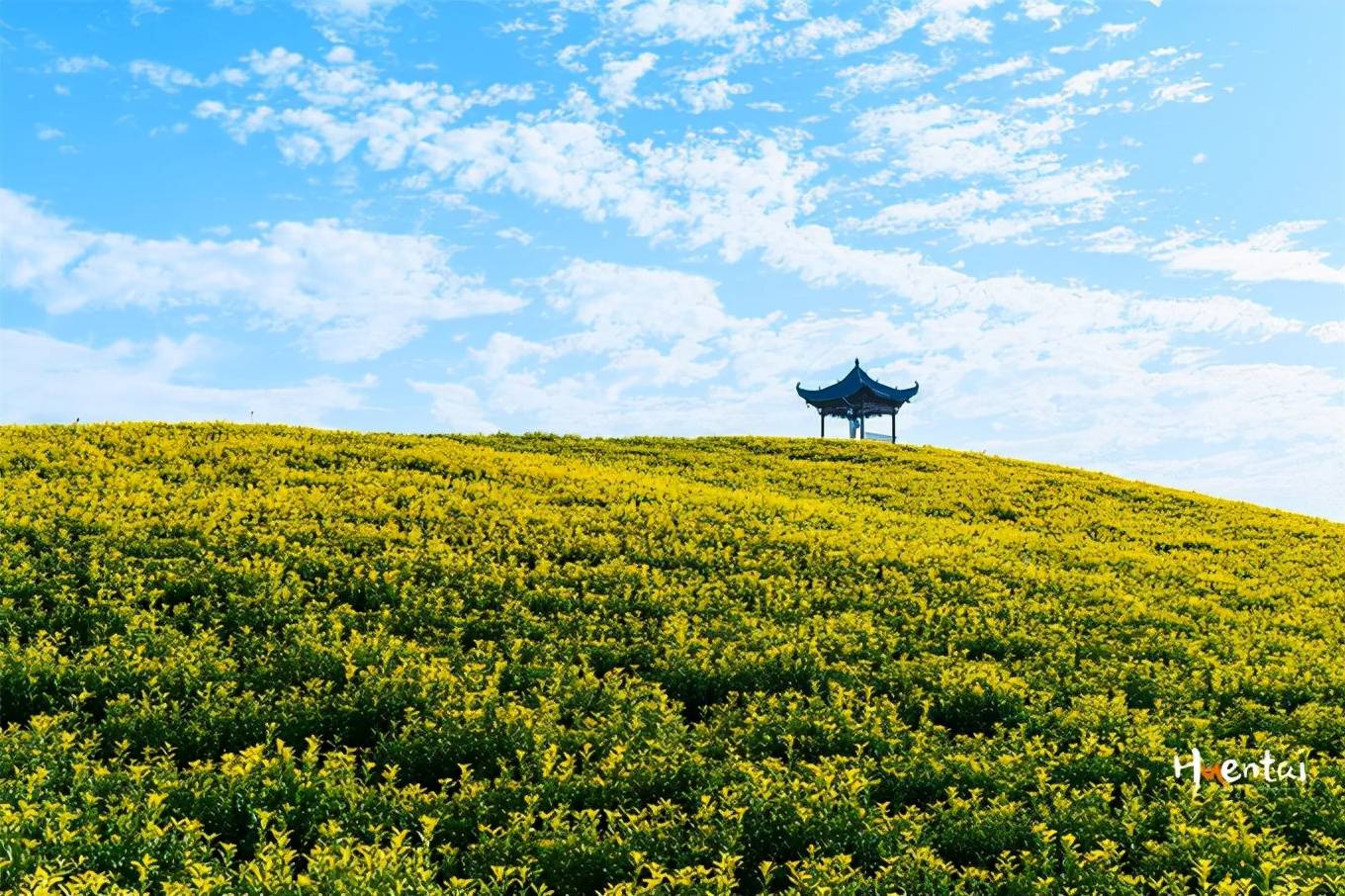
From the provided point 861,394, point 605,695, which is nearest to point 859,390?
point 861,394

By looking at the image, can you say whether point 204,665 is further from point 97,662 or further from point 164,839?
Answer: point 164,839

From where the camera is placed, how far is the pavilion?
34750 millimetres

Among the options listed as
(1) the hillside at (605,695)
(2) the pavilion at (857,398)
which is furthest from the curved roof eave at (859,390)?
(1) the hillside at (605,695)

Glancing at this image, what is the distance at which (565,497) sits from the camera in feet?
42.2

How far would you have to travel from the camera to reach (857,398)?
3516 cm

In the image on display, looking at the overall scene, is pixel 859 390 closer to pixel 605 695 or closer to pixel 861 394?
pixel 861 394

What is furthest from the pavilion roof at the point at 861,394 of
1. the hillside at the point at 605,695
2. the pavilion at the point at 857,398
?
the hillside at the point at 605,695

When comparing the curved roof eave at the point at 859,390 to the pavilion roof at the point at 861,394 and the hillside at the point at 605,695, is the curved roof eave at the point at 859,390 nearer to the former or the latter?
the pavilion roof at the point at 861,394

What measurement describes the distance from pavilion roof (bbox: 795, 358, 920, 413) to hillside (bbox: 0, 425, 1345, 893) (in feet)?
70.7

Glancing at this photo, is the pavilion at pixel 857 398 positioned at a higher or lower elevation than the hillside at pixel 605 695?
higher

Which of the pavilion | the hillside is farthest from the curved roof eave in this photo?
the hillside

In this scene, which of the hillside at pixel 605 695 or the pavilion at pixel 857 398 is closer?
the hillside at pixel 605 695

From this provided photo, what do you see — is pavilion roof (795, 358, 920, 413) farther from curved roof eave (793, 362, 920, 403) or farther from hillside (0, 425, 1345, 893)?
hillside (0, 425, 1345, 893)

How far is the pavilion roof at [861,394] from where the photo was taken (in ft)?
114
